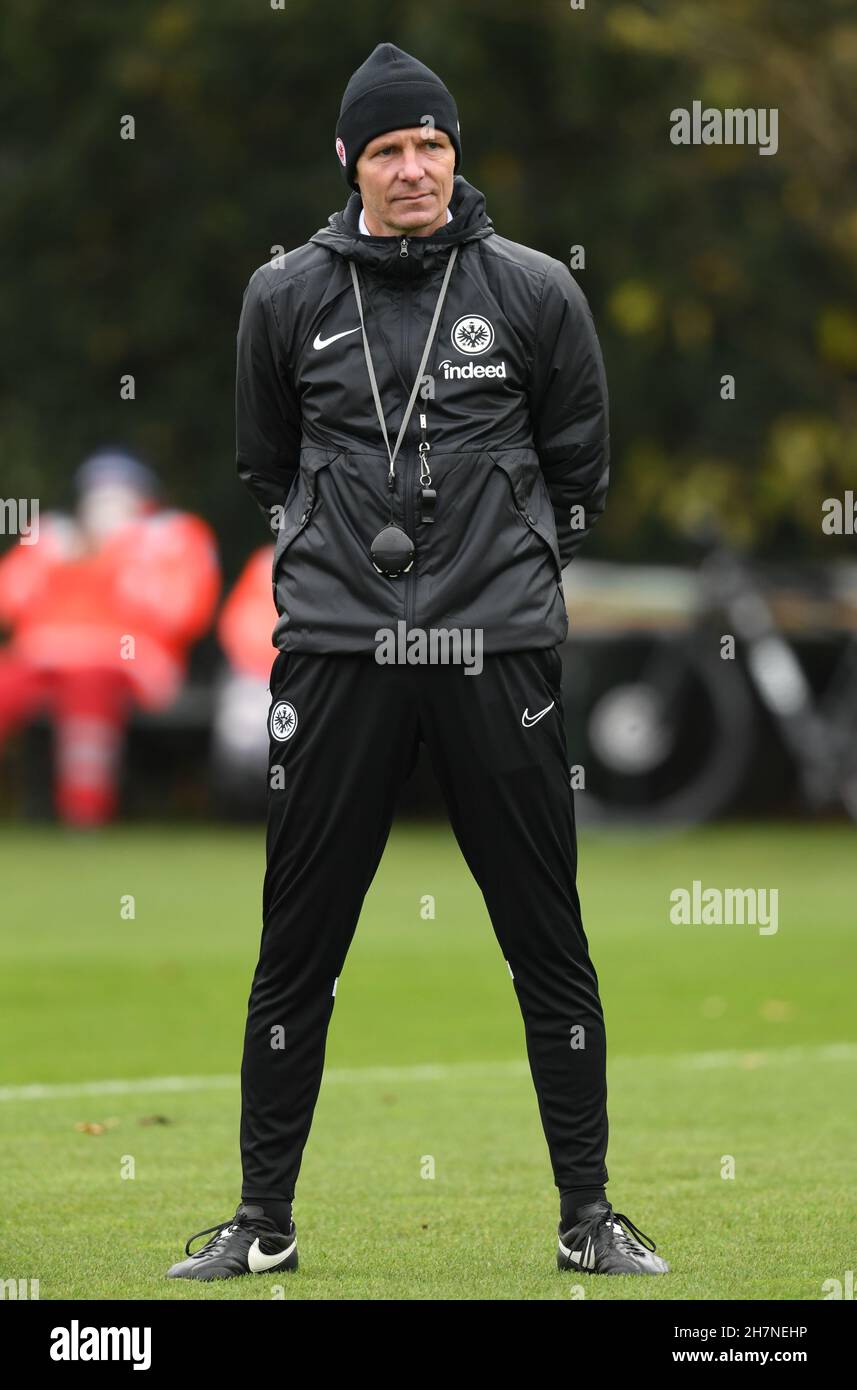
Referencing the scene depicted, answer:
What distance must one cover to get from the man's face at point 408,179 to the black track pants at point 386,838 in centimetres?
87

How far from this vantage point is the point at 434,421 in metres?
5.18

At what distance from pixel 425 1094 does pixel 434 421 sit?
11.8 feet

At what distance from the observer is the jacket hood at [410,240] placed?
521 centimetres

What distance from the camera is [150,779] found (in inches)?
872

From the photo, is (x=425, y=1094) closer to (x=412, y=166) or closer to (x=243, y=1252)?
(x=243, y=1252)

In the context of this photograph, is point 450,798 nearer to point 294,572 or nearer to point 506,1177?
point 294,572

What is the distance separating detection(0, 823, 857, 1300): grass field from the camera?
555 centimetres

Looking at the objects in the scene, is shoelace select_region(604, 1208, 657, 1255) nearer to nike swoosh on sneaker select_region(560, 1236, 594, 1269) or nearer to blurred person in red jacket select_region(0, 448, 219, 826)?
nike swoosh on sneaker select_region(560, 1236, 594, 1269)

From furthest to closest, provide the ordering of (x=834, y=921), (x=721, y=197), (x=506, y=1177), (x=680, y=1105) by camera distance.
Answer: (x=721, y=197)
(x=834, y=921)
(x=680, y=1105)
(x=506, y=1177)

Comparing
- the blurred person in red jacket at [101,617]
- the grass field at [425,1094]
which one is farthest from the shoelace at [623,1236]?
the blurred person in red jacket at [101,617]

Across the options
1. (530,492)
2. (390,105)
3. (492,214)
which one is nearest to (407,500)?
(530,492)

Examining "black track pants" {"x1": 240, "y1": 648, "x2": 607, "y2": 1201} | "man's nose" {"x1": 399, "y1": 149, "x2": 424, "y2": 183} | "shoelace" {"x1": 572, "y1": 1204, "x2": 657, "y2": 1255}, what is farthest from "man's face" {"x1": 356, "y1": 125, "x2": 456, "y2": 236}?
"shoelace" {"x1": 572, "y1": 1204, "x2": 657, "y2": 1255}
